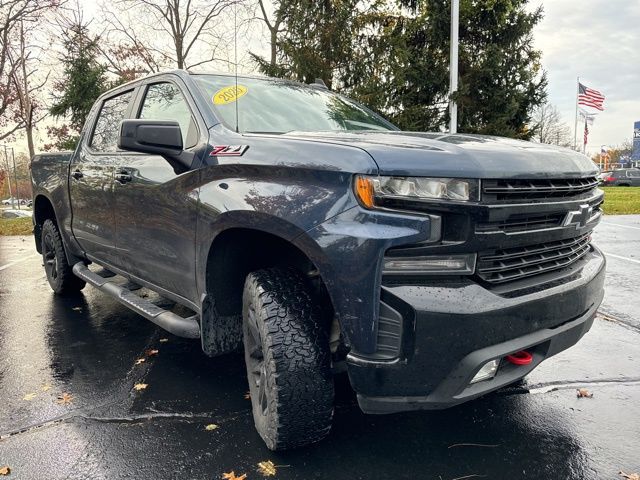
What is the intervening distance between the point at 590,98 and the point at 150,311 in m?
26.4

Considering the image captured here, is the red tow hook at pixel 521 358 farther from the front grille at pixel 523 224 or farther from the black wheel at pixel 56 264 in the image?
the black wheel at pixel 56 264

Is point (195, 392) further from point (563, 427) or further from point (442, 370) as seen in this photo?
point (563, 427)

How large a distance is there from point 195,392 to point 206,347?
0.49 meters

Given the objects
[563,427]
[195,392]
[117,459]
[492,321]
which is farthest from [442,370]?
[195,392]

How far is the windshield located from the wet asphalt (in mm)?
1596

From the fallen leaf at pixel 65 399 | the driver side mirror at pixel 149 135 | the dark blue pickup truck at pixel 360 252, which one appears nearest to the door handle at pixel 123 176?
the dark blue pickup truck at pixel 360 252

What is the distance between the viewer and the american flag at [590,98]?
24422 mm

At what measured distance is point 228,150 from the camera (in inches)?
101

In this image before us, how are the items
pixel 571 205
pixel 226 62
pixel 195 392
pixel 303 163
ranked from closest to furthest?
pixel 303 163 → pixel 571 205 → pixel 195 392 → pixel 226 62

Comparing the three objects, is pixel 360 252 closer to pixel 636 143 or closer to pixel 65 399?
pixel 65 399

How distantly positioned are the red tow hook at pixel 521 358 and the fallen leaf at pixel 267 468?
1124 millimetres

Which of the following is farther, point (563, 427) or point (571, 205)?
point (563, 427)

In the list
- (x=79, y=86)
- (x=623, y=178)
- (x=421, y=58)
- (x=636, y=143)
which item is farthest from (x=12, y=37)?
(x=636, y=143)

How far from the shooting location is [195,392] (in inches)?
123
